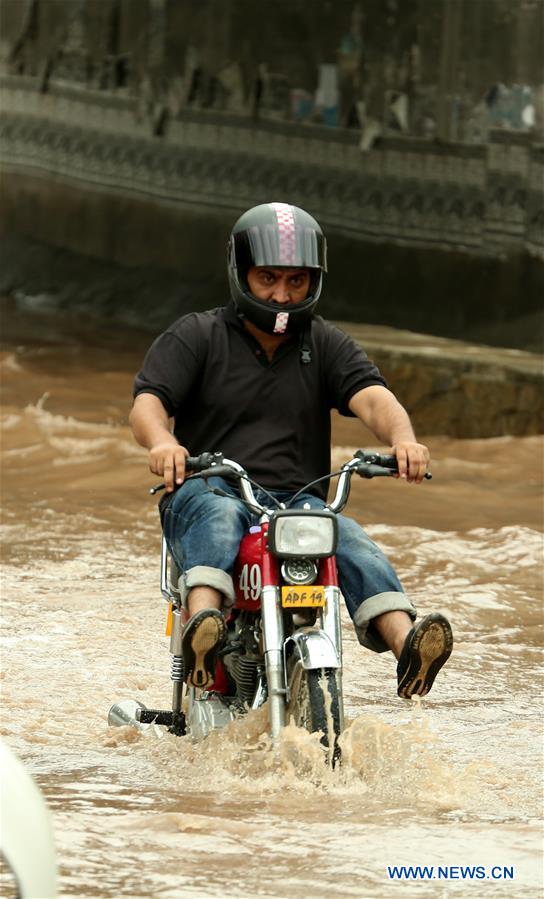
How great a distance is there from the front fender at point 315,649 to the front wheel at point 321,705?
0.02m

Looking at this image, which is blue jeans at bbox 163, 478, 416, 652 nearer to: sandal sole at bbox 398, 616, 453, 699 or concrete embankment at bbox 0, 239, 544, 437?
sandal sole at bbox 398, 616, 453, 699

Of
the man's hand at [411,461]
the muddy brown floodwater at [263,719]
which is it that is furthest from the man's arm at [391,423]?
the muddy brown floodwater at [263,719]

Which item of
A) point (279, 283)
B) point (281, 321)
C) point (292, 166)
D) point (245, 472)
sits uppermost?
point (292, 166)

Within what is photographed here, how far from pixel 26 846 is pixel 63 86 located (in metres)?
17.7

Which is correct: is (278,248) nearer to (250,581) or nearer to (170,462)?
(170,462)

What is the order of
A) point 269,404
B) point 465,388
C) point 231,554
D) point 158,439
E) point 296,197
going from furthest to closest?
point 296,197 < point 465,388 < point 269,404 < point 158,439 < point 231,554

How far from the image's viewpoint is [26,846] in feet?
9.65

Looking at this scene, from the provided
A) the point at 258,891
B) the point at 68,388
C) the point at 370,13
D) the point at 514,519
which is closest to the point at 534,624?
the point at 514,519

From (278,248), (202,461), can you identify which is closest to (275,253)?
(278,248)

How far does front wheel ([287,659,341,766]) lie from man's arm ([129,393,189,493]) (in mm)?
647

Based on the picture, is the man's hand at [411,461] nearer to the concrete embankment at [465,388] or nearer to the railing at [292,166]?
the concrete embankment at [465,388]

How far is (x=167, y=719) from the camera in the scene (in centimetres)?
524

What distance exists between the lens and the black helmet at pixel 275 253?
513 centimetres

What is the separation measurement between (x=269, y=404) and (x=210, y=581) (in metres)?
0.73
